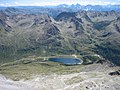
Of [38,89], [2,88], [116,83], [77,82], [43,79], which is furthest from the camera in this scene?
[43,79]

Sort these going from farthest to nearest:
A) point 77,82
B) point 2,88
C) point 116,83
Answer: point 77,82
point 116,83
point 2,88

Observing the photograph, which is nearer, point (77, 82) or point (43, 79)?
point (77, 82)

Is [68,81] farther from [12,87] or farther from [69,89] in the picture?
[12,87]

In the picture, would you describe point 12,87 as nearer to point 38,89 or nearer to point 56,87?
point 38,89

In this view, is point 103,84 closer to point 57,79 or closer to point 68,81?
point 68,81

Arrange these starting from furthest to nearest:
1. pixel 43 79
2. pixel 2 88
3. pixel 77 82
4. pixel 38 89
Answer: pixel 43 79 < pixel 77 82 < pixel 38 89 < pixel 2 88

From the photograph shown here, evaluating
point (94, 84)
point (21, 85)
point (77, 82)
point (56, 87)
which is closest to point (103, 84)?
point (94, 84)

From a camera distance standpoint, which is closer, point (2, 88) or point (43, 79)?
point (2, 88)

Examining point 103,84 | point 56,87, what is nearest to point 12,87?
point 56,87
